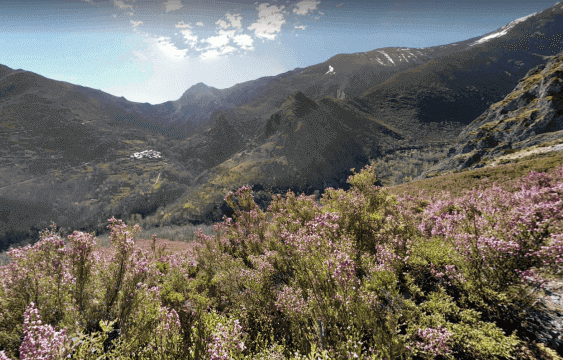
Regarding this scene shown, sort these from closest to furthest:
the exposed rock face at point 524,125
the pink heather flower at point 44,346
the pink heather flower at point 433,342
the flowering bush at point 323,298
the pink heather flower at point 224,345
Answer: the pink heather flower at point 44,346, the pink heather flower at point 224,345, the pink heather flower at point 433,342, the flowering bush at point 323,298, the exposed rock face at point 524,125

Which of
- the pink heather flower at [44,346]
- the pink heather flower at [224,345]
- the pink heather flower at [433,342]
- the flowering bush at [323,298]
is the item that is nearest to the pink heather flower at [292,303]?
the flowering bush at [323,298]

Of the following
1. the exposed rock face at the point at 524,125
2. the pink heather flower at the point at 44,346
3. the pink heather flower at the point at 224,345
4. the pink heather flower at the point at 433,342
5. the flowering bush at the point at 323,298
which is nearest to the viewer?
the pink heather flower at the point at 44,346

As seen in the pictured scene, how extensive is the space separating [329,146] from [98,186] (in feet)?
661

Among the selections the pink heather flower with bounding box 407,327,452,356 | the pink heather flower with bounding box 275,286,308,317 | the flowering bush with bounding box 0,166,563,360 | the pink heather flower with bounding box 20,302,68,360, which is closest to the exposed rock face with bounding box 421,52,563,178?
the flowering bush with bounding box 0,166,563,360

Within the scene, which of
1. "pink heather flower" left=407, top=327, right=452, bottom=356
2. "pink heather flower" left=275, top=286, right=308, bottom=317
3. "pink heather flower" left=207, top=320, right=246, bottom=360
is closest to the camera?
"pink heather flower" left=207, top=320, right=246, bottom=360

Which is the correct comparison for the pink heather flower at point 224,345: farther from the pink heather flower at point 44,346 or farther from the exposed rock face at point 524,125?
the exposed rock face at point 524,125

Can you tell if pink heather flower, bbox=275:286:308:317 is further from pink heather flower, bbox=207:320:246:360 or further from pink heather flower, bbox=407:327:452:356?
pink heather flower, bbox=407:327:452:356

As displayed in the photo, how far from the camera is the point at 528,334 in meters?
4.82

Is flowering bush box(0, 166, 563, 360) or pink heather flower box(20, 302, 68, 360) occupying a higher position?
pink heather flower box(20, 302, 68, 360)

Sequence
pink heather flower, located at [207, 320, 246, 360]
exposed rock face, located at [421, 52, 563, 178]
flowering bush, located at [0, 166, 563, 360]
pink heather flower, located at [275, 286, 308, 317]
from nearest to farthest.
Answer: pink heather flower, located at [207, 320, 246, 360], flowering bush, located at [0, 166, 563, 360], pink heather flower, located at [275, 286, 308, 317], exposed rock face, located at [421, 52, 563, 178]

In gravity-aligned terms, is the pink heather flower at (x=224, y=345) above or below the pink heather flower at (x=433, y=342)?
above

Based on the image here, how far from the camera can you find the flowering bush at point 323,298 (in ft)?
14.7

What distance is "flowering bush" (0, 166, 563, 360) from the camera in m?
4.48

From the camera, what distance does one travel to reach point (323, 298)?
17.1ft
